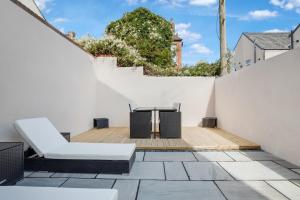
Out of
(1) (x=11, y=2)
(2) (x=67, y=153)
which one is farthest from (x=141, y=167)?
(1) (x=11, y=2)

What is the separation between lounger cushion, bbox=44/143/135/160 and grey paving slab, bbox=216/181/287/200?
1.29m

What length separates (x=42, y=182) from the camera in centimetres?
343

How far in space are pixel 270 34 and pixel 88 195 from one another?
21553 millimetres

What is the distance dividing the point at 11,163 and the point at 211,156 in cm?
322

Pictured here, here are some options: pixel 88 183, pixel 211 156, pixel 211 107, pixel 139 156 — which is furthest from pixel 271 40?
pixel 88 183

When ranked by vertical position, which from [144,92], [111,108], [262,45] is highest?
[262,45]

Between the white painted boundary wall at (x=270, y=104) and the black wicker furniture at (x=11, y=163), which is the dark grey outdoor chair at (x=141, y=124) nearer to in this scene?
the white painted boundary wall at (x=270, y=104)

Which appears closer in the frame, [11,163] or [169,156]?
[11,163]

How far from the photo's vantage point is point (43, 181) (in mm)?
3471

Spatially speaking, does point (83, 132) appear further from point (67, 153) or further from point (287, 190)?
→ point (287, 190)

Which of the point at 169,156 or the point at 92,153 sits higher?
the point at 92,153

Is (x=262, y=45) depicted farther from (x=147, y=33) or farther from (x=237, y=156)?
(x=237, y=156)

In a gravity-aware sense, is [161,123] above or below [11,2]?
below

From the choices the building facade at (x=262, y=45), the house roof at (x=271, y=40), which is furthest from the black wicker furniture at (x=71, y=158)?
the house roof at (x=271, y=40)
